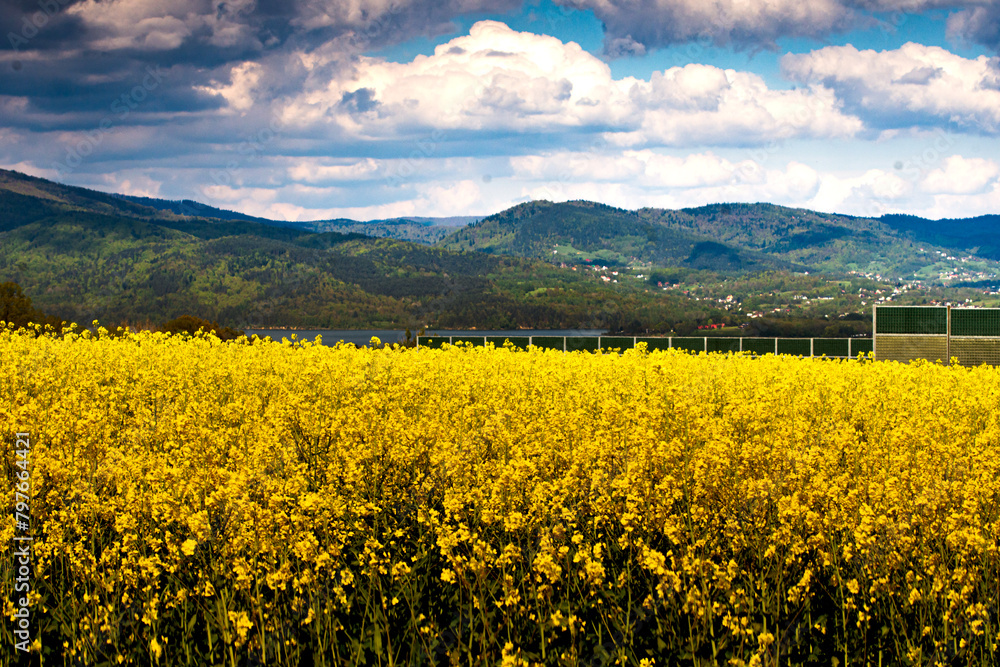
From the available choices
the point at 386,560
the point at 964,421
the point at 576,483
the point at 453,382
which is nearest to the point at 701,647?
the point at 576,483

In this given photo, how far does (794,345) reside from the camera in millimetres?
53281

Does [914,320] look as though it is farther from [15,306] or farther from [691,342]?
[15,306]

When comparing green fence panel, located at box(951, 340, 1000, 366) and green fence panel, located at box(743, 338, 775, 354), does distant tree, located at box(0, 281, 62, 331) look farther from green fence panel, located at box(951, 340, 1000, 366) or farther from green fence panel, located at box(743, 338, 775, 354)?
green fence panel, located at box(951, 340, 1000, 366)

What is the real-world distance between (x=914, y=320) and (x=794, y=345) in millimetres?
23361

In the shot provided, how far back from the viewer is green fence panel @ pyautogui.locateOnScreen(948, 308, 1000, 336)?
3077cm

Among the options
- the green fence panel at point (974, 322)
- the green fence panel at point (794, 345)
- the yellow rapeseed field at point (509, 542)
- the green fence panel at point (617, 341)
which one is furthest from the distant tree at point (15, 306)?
the yellow rapeseed field at point (509, 542)

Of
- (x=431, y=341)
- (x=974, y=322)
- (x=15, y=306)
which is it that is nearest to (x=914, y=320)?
(x=974, y=322)

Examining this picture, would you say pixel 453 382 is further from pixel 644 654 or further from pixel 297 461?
pixel 644 654

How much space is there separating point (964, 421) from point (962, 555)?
5.77m

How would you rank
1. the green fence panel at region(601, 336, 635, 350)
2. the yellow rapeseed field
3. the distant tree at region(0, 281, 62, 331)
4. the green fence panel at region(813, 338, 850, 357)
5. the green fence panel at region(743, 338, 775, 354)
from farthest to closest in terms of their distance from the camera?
the distant tree at region(0, 281, 62, 331), the green fence panel at region(601, 336, 635, 350), the green fence panel at region(743, 338, 775, 354), the green fence panel at region(813, 338, 850, 357), the yellow rapeseed field

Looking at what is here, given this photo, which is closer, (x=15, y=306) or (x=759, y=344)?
(x=759, y=344)

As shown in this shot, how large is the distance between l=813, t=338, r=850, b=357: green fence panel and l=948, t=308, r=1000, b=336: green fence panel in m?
19.2

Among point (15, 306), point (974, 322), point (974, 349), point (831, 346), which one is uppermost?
point (15, 306)

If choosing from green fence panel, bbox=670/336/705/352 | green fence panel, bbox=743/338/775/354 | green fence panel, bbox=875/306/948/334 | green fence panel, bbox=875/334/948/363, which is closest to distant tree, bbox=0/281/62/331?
green fence panel, bbox=670/336/705/352
